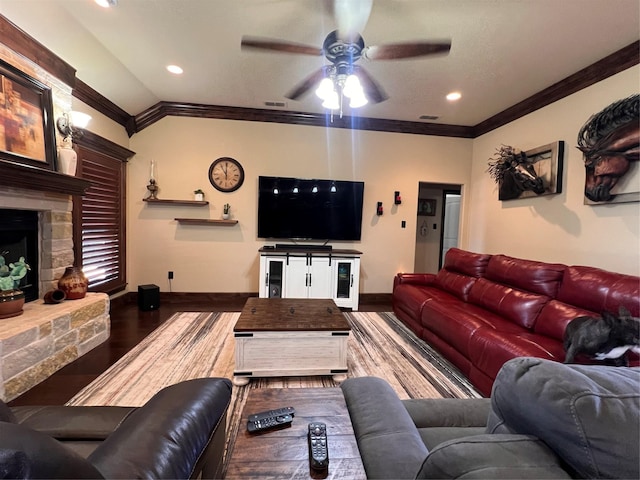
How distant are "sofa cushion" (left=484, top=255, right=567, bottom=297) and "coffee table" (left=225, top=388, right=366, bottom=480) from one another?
220 cm

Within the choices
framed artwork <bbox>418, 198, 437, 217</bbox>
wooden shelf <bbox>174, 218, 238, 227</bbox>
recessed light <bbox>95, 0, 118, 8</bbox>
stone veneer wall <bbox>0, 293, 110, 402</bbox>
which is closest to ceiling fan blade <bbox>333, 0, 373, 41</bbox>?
recessed light <bbox>95, 0, 118, 8</bbox>

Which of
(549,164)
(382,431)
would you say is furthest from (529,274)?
(382,431)

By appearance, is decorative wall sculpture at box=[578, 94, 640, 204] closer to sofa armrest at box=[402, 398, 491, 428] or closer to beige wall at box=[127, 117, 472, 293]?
beige wall at box=[127, 117, 472, 293]

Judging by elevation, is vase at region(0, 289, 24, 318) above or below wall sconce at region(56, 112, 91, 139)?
below

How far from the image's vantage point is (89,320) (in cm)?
264

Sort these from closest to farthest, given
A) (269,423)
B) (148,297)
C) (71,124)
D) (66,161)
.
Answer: (269,423) < (66,161) < (71,124) < (148,297)

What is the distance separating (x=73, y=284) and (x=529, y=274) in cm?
423

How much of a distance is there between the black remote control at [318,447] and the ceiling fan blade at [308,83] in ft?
8.24

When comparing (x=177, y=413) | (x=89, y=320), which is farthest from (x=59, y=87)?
(x=177, y=413)

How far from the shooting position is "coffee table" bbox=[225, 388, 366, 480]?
0.84m

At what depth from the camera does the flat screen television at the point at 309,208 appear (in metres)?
4.35

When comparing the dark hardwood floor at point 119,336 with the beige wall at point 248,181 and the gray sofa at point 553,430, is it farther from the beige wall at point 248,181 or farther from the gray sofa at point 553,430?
the gray sofa at point 553,430

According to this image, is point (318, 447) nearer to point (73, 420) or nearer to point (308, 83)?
point (73, 420)

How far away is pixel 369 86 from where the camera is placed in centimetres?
252
